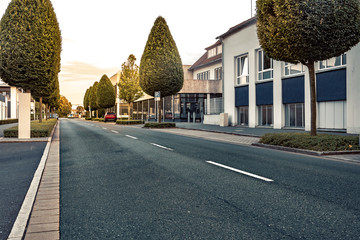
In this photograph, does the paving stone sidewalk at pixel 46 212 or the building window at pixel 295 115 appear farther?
the building window at pixel 295 115

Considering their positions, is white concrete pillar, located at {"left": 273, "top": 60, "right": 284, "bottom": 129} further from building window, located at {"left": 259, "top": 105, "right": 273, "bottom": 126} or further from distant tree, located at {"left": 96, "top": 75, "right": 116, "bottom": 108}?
distant tree, located at {"left": 96, "top": 75, "right": 116, "bottom": 108}

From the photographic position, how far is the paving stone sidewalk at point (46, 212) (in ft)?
9.61

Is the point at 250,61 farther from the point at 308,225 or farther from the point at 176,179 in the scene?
the point at 308,225

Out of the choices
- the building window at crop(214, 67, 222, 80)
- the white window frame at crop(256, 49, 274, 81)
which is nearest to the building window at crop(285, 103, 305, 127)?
the white window frame at crop(256, 49, 274, 81)

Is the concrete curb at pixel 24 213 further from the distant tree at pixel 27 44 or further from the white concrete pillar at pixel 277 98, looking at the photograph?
the white concrete pillar at pixel 277 98

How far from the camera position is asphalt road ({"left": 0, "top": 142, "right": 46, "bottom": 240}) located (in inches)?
132

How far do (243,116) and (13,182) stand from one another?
22597mm

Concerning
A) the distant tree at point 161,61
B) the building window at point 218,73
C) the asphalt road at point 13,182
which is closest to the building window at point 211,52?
the building window at point 218,73

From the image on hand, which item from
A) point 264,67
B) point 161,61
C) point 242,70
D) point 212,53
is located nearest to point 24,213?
point 264,67

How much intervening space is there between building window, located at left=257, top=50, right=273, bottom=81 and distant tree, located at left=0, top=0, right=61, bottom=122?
1520cm

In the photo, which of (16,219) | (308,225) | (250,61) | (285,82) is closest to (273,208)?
(308,225)

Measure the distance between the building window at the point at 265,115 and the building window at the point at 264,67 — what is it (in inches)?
90.1

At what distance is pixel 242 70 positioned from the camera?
25828mm

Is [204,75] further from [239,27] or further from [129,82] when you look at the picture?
[239,27]
